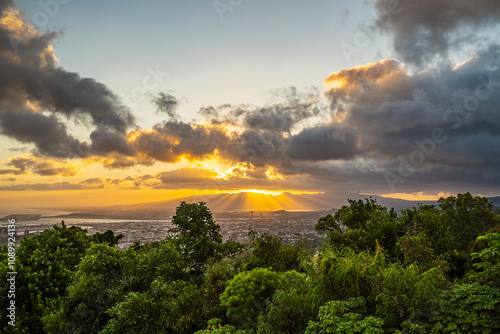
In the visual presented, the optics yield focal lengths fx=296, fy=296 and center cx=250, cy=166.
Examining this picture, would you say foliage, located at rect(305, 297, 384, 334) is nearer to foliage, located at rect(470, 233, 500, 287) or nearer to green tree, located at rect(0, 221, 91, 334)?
foliage, located at rect(470, 233, 500, 287)

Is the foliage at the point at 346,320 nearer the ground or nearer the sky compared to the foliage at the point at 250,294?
nearer the sky

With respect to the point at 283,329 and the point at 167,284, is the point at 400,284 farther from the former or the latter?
the point at 167,284

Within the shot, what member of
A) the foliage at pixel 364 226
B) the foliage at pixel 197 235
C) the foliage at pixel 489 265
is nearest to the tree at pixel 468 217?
the foliage at pixel 364 226

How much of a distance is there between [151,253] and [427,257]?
1376 centimetres

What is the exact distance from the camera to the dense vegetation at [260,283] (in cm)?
854

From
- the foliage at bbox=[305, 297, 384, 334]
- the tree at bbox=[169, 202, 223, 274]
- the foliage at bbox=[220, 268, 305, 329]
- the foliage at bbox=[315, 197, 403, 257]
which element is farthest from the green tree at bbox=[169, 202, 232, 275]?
the foliage at bbox=[305, 297, 384, 334]

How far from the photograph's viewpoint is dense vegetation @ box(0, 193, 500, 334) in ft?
28.0

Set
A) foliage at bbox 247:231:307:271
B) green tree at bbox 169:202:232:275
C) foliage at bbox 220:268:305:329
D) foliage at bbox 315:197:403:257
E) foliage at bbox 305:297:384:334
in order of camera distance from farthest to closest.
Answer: foliage at bbox 315:197:403:257
green tree at bbox 169:202:232:275
foliage at bbox 247:231:307:271
foliage at bbox 220:268:305:329
foliage at bbox 305:297:384:334

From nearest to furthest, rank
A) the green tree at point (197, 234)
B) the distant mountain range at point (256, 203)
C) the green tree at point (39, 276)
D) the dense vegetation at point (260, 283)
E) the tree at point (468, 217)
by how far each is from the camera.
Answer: the dense vegetation at point (260, 283)
the green tree at point (39, 276)
the green tree at point (197, 234)
the tree at point (468, 217)
the distant mountain range at point (256, 203)

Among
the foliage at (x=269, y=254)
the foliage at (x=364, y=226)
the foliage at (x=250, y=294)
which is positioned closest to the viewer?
the foliage at (x=250, y=294)

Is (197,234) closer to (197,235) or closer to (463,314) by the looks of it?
(197,235)

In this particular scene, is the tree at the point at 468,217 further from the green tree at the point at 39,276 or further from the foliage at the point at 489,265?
the green tree at the point at 39,276

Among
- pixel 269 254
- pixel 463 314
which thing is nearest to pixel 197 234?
pixel 269 254

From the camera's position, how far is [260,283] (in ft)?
42.9
